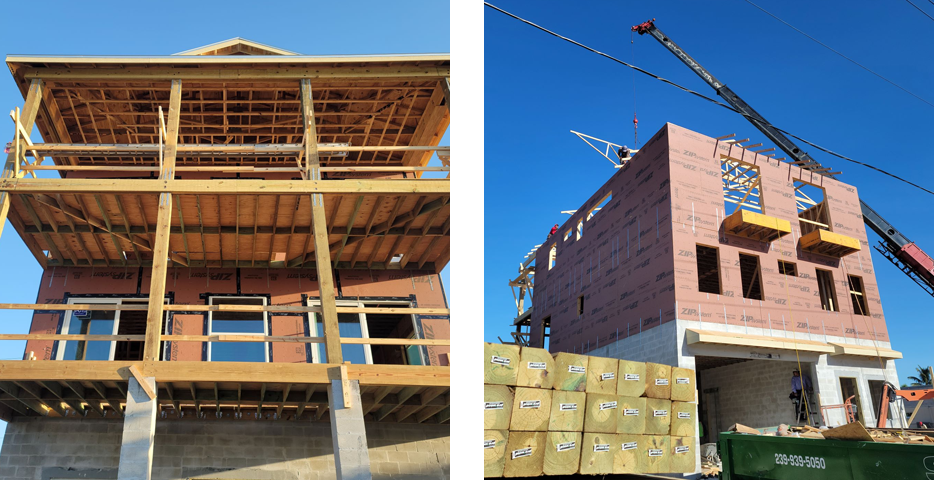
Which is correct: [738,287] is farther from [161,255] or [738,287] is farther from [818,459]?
[161,255]

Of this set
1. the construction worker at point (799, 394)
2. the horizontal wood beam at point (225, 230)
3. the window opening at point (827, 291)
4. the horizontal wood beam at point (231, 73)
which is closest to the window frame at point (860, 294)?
the window opening at point (827, 291)

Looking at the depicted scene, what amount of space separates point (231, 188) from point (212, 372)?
2.93 metres

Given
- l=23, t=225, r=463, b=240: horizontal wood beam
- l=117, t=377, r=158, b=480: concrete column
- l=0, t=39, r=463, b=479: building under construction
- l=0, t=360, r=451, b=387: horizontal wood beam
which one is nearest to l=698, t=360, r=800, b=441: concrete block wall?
l=0, t=39, r=463, b=479: building under construction

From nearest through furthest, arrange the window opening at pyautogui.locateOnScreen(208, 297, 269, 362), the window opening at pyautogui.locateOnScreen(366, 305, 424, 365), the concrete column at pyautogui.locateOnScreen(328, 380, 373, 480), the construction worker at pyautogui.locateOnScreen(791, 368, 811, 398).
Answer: the concrete column at pyautogui.locateOnScreen(328, 380, 373, 480) → the window opening at pyautogui.locateOnScreen(208, 297, 269, 362) → the window opening at pyautogui.locateOnScreen(366, 305, 424, 365) → the construction worker at pyautogui.locateOnScreen(791, 368, 811, 398)

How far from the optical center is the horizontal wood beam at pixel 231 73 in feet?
36.0

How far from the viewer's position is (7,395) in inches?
400

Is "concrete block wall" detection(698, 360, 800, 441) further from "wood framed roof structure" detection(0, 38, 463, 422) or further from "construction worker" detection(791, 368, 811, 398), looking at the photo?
"wood framed roof structure" detection(0, 38, 463, 422)

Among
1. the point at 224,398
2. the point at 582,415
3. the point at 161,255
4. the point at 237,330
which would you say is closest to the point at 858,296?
the point at 582,415

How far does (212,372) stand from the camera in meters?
8.98

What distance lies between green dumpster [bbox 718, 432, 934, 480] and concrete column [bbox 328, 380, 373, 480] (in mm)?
6149

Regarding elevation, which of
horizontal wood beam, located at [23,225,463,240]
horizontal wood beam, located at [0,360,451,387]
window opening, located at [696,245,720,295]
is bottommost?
horizontal wood beam, located at [0,360,451,387]

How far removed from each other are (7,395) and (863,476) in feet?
40.9

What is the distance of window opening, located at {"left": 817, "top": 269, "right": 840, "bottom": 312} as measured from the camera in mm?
19422

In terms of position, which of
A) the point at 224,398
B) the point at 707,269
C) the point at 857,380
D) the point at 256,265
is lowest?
the point at 224,398
